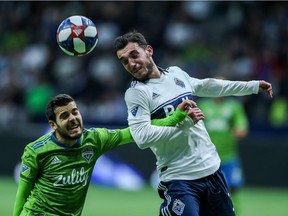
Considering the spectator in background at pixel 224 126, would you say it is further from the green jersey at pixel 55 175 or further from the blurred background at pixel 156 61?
the green jersey at pixel 55 175

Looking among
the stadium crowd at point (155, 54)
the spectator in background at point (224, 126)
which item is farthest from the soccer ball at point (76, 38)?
the stadium crowd at point (155, 54)

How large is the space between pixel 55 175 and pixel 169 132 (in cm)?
111

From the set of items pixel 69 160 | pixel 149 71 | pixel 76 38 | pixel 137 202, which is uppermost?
pixel 76 38

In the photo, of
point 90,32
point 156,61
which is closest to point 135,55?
point 90,32

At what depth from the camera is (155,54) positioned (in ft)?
55.0

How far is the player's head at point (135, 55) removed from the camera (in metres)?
6.67

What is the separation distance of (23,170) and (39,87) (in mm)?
10272

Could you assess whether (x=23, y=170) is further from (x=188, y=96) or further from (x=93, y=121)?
(x=93, y=121)

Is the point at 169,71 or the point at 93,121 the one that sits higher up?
the point at 169,71

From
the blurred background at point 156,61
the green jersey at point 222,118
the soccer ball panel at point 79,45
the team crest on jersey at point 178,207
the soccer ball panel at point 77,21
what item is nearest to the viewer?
the team crest on jersey at point 178,207

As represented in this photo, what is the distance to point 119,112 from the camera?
1591 cm

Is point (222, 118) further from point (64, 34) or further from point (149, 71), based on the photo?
point (149, 71)

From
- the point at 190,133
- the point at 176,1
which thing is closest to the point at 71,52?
the point at 190,133

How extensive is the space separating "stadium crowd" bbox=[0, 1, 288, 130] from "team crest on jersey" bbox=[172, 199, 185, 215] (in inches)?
332
